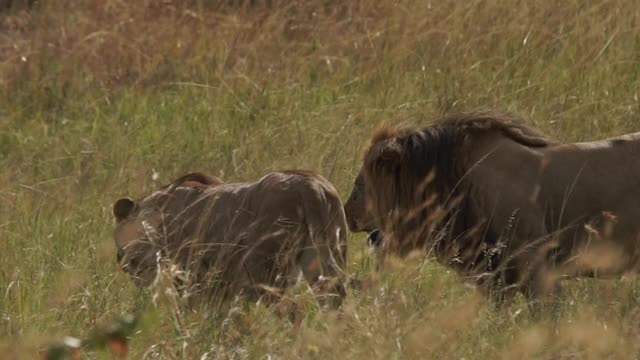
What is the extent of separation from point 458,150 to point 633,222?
0.70m

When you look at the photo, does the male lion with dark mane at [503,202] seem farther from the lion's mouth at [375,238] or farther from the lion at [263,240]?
the lion at [263,240]

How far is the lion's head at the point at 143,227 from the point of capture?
550 cm

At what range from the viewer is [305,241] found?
16.8ft

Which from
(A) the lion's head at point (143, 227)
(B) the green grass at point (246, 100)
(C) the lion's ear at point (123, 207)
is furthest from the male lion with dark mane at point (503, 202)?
(C) the lion's ear at point (123, 207)

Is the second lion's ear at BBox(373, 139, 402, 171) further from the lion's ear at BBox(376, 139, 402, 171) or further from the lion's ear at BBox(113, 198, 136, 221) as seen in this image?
the lion's ear at BBox(113, 198, 136, 221)

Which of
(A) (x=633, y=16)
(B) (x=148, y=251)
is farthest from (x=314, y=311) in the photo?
(A) (x=633, y=16)

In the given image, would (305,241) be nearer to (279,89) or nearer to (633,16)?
(279,89)

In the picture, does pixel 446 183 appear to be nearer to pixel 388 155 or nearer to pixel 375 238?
pixel 388 155

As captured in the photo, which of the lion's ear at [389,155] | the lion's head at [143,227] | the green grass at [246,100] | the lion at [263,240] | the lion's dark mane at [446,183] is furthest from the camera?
the lion's ear at [389,155]

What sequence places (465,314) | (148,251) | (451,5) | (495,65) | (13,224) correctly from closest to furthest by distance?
(465,314)
(148,251)
(13,224)
(495,65)
(451,5)

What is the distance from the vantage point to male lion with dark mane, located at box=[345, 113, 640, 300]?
5.42 metres

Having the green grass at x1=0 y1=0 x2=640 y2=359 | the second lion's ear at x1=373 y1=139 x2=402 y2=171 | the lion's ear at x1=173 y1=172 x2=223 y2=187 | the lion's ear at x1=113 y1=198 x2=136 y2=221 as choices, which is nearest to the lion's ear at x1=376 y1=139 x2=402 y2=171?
the second lion's ear at x1=373 y1=139 x2=402 y2=171

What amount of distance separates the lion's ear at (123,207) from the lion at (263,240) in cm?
42

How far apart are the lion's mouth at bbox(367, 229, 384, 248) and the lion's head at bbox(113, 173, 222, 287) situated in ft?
2.00
